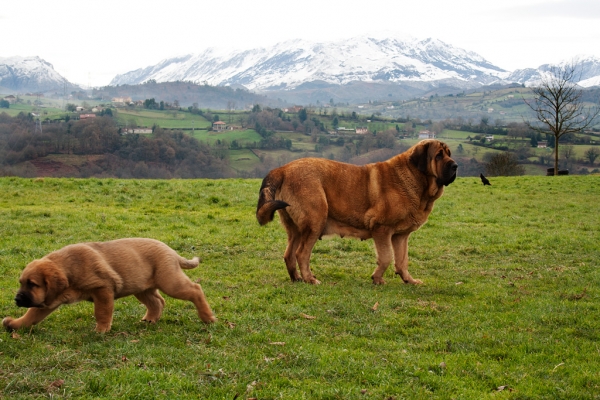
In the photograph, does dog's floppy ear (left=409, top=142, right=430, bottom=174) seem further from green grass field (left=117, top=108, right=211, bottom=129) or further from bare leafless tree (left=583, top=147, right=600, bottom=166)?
green grass field (left=117, top=108, right=211, bottom=129)

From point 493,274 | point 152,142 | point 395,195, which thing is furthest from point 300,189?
point 152,142

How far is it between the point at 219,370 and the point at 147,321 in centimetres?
221

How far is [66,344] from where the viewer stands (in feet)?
22.3

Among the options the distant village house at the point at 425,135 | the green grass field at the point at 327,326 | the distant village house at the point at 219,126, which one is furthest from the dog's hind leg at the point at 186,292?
the distant village house at the point at 219,126

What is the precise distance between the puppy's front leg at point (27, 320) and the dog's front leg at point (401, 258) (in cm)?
661

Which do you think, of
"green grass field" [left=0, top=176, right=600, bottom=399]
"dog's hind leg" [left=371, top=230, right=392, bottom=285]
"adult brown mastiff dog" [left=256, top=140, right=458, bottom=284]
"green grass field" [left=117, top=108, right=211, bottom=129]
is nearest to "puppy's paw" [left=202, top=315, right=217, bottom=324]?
"green grass field" [left=0, top=176, right=600, bottom=399]

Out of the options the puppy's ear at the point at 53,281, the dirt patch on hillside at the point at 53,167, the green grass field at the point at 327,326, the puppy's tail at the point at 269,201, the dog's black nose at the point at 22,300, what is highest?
the puppy's tail at the point at 269,201

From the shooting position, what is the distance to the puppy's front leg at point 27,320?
23.7ft

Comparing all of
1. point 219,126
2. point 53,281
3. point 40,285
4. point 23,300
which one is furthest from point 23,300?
point 219,126

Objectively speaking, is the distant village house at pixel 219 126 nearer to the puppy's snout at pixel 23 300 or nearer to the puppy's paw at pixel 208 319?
the puppy's paw at pixel 208 319

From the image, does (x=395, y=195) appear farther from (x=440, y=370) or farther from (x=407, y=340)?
(x=440, y=370)

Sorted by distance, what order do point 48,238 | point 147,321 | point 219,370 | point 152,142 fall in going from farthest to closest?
point 152,142, point 48,238, point 147,321, point 219,370

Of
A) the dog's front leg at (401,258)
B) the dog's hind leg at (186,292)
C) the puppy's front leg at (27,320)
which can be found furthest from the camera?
the dog's front leg at (401,258)

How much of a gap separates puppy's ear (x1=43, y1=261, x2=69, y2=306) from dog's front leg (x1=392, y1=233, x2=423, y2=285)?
6.58m
